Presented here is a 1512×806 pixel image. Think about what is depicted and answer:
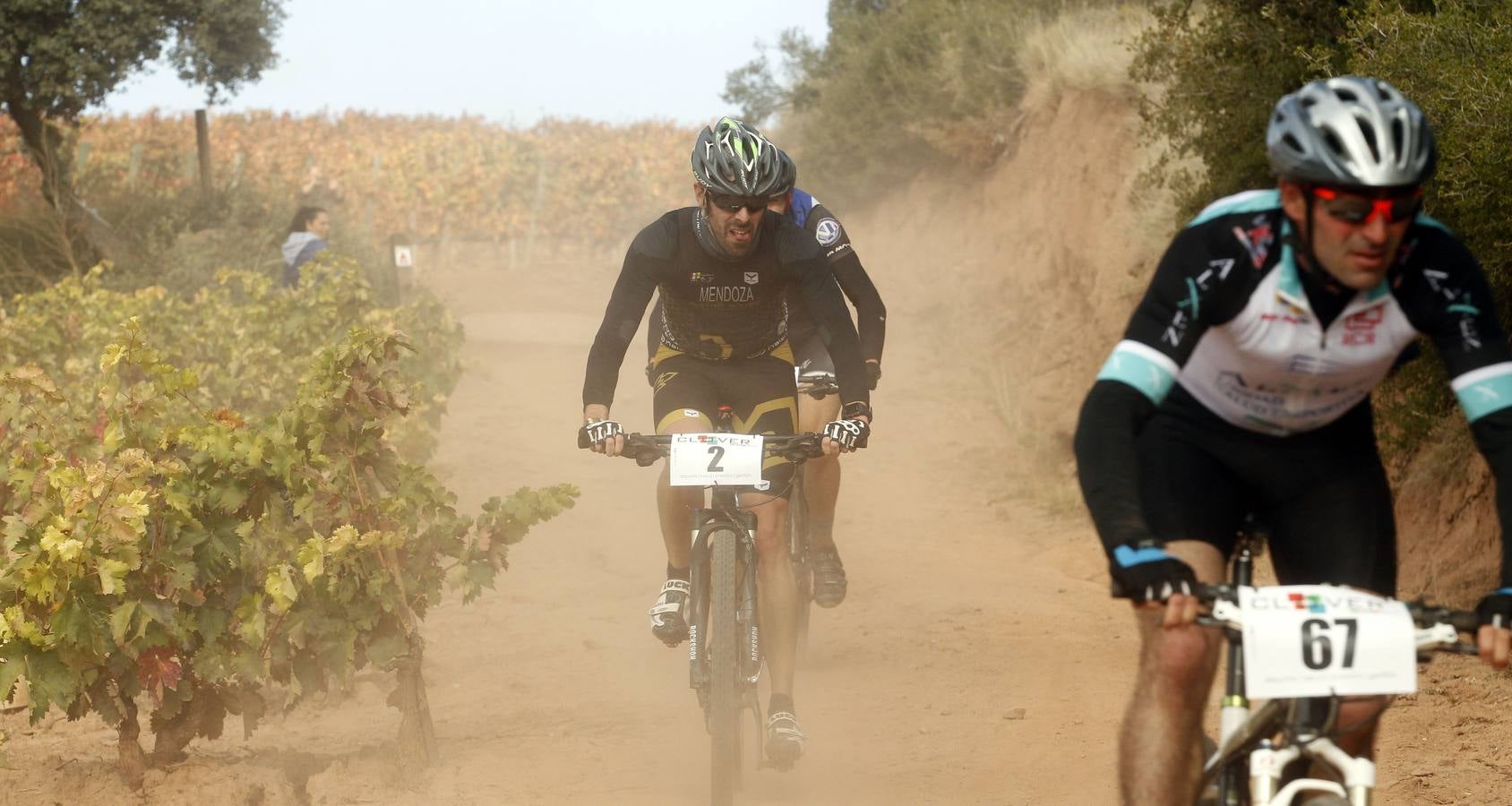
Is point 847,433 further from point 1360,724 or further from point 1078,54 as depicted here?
point 1078,54

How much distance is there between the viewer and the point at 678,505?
6438 millimetres

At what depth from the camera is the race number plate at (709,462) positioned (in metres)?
5.82

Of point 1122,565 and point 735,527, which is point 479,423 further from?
point 1122,565

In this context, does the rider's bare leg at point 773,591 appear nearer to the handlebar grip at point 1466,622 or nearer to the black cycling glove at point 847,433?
the black cycling glove at point 847,433

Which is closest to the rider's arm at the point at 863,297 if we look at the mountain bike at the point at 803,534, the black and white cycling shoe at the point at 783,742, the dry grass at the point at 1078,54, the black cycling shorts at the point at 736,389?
the mountain bike at the point at 803,534

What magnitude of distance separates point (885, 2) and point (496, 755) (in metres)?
24.6

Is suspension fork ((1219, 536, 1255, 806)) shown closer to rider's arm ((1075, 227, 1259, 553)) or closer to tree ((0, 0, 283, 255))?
rider's arm ((1075, 227, 1259, 553))

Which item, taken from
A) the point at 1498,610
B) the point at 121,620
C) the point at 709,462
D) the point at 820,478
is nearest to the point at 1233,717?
the point at 1498,610

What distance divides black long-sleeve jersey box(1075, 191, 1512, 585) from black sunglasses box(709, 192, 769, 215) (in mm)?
2783

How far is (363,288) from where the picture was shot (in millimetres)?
12742

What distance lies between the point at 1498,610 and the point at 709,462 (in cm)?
320

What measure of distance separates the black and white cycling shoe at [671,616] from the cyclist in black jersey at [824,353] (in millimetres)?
1433

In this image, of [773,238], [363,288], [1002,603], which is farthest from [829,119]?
[773,238]

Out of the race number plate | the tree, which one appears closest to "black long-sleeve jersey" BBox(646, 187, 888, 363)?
the race number plate
